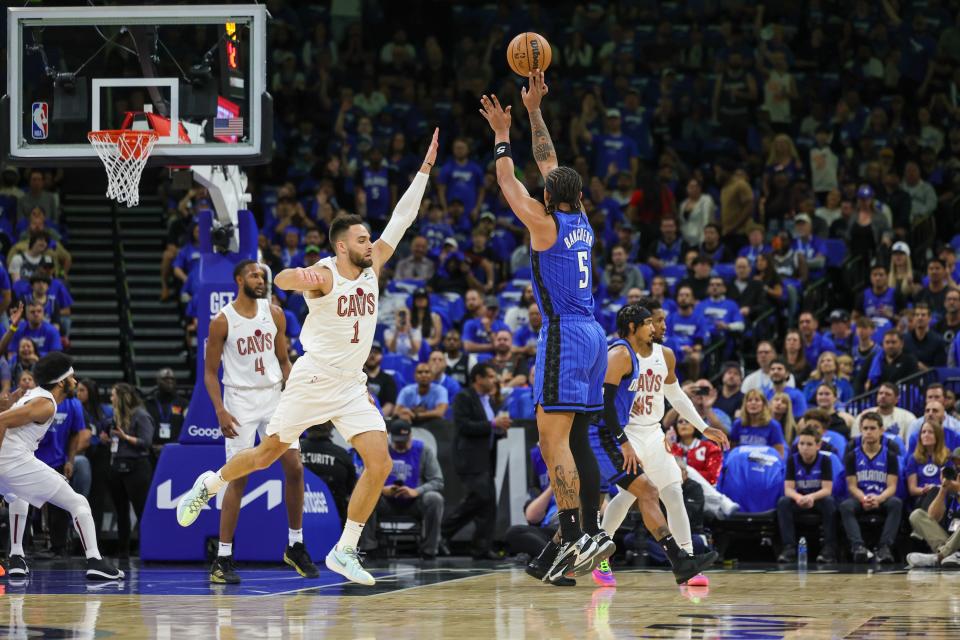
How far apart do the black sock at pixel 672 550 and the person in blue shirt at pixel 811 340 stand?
7.46 m

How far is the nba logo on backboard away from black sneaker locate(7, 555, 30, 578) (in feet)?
11.2

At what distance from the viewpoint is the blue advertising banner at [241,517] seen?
12.8 m

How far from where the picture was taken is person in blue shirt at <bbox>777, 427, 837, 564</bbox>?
1426 centimetres

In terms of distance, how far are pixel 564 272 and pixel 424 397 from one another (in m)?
7.27

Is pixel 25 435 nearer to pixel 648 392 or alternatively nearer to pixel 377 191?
pixel 648 392

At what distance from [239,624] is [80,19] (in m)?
6.00

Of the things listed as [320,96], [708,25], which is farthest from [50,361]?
[708,25]

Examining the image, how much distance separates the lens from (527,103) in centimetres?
925

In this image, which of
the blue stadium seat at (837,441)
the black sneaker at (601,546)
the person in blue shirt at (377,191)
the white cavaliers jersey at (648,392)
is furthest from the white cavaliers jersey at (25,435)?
the person in blue shirt at (377,191)

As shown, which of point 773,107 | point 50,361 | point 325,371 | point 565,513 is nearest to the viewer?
point 565,513

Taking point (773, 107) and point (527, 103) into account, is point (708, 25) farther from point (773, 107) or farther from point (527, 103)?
point (527, 103)

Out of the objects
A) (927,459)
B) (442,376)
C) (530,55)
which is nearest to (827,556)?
(927,459)

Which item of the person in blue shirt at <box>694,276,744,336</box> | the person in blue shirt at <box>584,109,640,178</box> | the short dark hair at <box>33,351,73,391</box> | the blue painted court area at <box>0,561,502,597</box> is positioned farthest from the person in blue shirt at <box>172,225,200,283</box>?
the short dark hair at <box>33,351,73,391</box>

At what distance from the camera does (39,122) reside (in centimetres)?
1173
